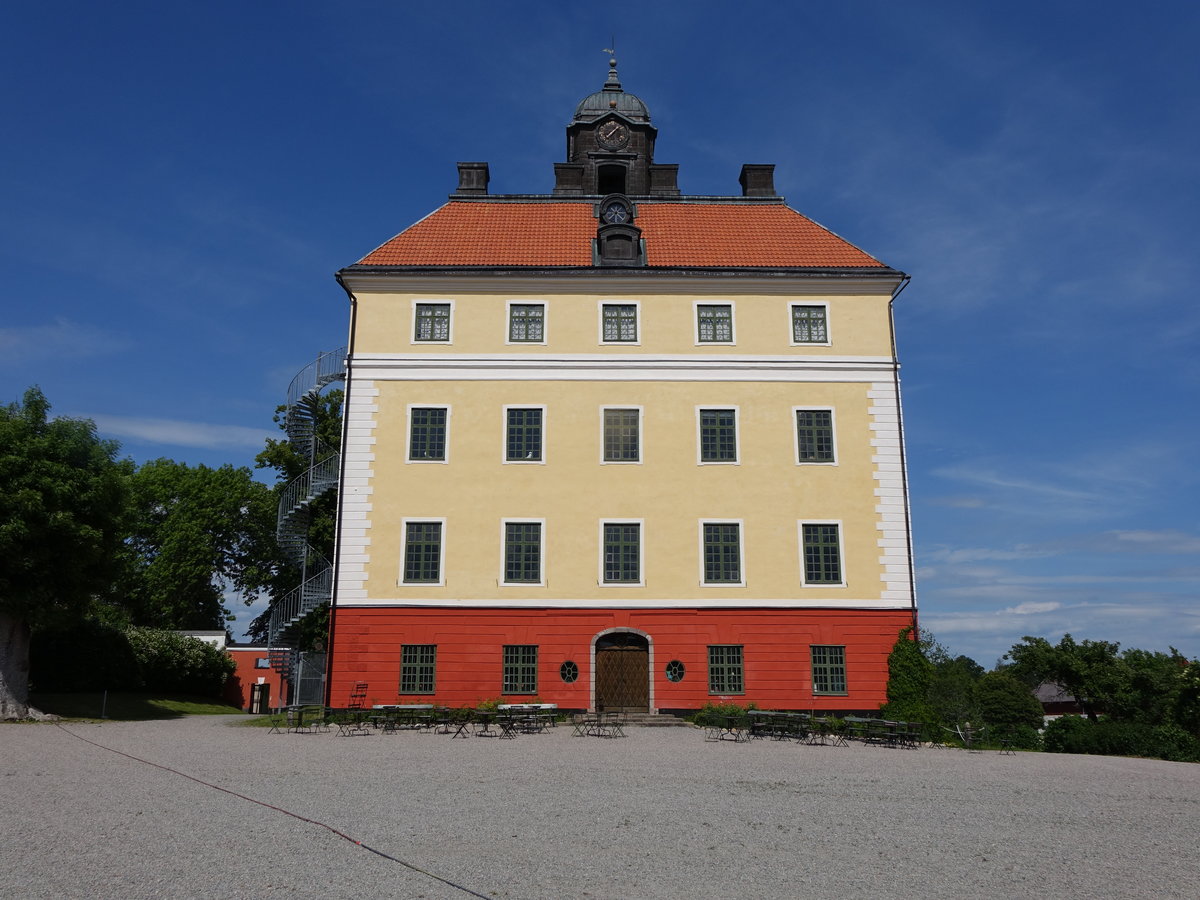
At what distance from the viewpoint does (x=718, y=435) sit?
2647 centimetres

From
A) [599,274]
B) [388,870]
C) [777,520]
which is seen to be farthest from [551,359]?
[388,870]

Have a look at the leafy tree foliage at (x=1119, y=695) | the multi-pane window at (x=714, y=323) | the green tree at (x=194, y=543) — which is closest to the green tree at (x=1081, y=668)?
the leafy tree foliage at (x=1119, y=695)

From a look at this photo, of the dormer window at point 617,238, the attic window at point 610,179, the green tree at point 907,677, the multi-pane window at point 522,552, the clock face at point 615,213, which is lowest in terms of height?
the green tree at point 907,677

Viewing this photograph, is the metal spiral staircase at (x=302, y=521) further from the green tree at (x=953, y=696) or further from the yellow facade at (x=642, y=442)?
the green tree at (x=953, y=696)

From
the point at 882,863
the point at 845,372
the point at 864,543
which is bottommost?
the point at 882,863

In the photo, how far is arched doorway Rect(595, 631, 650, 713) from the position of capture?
24.8 meters

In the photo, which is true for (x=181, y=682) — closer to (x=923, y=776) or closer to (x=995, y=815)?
(x=923, y=776)

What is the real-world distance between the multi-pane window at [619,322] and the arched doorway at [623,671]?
8.56 meters

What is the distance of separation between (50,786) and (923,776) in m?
13.0

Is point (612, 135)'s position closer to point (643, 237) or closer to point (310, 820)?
point (643, 237)

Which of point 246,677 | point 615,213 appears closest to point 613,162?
point 615,213

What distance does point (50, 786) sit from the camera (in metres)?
12.5

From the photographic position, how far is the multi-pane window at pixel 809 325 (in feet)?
89.9

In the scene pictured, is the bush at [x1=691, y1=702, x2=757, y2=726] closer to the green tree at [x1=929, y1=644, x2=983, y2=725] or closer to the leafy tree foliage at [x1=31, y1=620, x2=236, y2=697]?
the green tree at [x1=929, y1=644, x2=983, y2=725]
